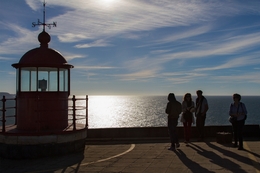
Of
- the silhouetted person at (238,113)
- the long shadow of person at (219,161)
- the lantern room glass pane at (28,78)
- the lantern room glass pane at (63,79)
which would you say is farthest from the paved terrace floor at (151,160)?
the lantern room glass pane at (28,78)

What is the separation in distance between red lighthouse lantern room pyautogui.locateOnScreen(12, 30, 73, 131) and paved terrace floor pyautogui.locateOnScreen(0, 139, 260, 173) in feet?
4.36

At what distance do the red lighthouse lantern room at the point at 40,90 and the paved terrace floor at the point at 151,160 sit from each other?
133cm

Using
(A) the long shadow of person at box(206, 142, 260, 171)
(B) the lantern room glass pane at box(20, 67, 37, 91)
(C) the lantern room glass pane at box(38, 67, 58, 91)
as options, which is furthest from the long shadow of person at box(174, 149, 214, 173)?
(B) the lantern room glass pane at box(20, 67, 37, 91)

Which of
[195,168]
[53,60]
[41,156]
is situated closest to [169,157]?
[195,168]

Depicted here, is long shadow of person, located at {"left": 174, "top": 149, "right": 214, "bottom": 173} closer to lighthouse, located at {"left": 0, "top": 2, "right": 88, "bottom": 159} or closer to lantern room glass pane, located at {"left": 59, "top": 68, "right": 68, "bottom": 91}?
lighthouse, located at {"left": 0, "top": 2, "right": 88, "bottom": 159}

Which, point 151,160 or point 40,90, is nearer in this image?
point 151,160

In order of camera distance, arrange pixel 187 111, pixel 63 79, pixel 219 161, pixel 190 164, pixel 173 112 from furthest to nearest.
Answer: pixel 187 111 → pixel 63 79 → pixel 173 112 → pixel 219 161 → pixel 190 164

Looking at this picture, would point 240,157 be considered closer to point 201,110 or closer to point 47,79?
point 201,110

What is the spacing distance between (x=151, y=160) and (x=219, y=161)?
170cm

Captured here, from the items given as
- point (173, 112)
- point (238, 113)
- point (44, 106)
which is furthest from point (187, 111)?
point (44, 106)

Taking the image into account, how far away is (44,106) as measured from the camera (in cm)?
1009

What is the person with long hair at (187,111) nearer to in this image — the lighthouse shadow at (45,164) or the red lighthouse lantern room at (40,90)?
the lighthouse shadow at (45,164)

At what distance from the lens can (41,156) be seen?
31.0ft

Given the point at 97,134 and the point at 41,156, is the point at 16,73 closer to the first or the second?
the point at 41,156
